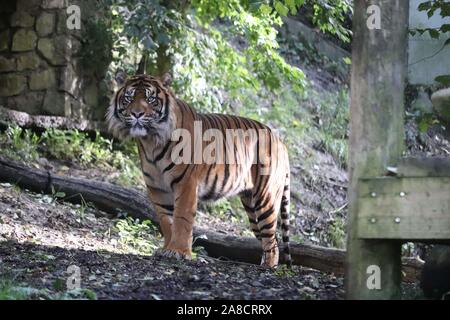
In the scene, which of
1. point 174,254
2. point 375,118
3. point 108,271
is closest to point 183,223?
point 174,254

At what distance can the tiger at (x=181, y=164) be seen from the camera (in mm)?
6684

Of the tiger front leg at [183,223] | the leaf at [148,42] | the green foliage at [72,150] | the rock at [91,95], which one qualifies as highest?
the leaf at [148,42]

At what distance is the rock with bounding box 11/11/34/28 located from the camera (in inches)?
418

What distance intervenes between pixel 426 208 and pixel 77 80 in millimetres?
7666

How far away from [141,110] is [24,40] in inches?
179

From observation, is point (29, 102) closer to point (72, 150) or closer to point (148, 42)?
point (72, 150)

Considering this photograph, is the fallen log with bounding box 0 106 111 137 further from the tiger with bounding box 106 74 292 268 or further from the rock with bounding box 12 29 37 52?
the tiger with bounding box 106 74 292 268

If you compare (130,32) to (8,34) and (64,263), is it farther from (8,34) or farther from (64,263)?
(64,263)

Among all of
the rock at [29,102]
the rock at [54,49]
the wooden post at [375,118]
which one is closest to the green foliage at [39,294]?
the wooden post at [375,118]

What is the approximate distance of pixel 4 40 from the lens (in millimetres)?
10719

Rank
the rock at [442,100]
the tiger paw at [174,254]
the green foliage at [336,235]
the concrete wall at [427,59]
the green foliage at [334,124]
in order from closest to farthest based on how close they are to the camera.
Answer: the rock at [442,100] < the concrete wall at [427,59] < the tiger paw at [174,254] < the green foliage at [336,235] < the green foliage at [334,124]

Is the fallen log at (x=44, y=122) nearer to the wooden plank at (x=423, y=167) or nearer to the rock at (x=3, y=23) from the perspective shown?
the rock at (x=3, y=23)

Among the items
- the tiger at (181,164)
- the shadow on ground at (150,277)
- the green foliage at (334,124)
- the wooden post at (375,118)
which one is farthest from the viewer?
the green foliage at (334,124)

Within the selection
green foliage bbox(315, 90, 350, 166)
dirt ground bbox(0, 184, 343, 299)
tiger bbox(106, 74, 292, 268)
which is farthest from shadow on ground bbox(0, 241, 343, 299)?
green foliage bbox(315, 90, 350, 166)
